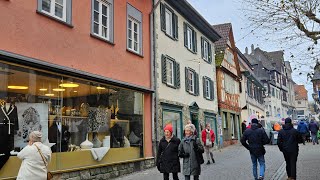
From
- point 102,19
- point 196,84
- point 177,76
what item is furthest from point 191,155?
point 196,84

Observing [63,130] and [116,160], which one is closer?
[63,130]

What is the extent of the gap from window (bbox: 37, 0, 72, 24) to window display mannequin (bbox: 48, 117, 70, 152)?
2.91 meters

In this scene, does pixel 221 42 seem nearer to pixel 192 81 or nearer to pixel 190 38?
pixel 190 38

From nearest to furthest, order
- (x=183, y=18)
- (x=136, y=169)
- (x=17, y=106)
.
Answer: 1. (x=17, y=106)
2. (x=136, y=169)
3. (x=183, y=18)

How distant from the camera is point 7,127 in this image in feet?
29.4

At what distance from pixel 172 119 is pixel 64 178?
8605 millimetres

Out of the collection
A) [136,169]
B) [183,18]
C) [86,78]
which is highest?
[183,18]

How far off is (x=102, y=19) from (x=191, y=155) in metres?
6.80

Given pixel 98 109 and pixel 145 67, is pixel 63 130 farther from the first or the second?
pixel 145 67

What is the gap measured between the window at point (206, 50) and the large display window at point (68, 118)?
10437mm

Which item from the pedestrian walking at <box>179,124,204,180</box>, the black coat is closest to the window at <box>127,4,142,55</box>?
the black coat

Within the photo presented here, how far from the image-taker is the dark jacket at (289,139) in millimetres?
10047

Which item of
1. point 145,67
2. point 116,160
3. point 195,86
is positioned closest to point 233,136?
point 195,86

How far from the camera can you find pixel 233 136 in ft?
101
